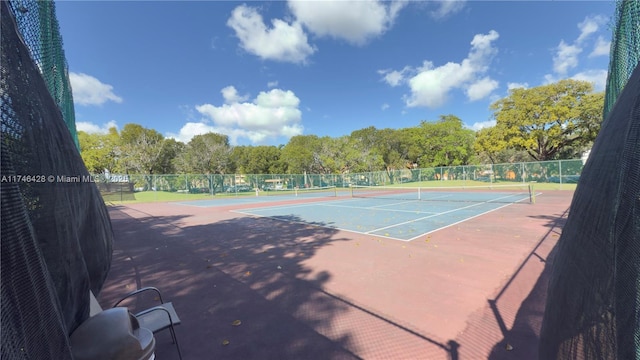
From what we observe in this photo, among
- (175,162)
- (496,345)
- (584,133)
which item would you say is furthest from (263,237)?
(175,162)

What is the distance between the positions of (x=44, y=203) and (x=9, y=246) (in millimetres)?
673

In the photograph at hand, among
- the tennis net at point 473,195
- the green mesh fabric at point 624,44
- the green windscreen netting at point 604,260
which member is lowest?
the tennis net at point 473,195

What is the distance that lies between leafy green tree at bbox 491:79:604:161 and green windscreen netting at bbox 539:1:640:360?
42528mm

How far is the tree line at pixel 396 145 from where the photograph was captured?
112ft

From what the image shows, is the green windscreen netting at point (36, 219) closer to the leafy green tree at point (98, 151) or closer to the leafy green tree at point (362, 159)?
the leafy green tree at point (362, 159)

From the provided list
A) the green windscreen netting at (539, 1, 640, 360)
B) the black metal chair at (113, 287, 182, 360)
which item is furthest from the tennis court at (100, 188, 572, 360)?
the green windscreen netting at (539, 1, 640, 360)

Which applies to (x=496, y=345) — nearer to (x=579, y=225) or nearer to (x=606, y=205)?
(x=579, y=225)

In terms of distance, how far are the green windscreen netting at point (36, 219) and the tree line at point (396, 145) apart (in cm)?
4474

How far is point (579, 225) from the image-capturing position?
1739 millimetres

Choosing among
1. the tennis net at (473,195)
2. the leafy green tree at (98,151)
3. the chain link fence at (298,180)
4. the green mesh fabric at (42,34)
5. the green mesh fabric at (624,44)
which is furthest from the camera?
the leafy green tree at (98,151)

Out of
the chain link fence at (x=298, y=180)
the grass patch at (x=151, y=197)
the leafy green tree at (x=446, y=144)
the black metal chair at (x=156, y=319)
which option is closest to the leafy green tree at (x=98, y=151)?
the chain link fence at (x=298, y=180)

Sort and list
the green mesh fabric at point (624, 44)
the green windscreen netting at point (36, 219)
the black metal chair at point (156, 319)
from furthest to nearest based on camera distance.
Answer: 1. the black metal chair at point (156, 319)
2. the green mesh fabric at point (624, 44)
3. the green windscreen netting at point (36, 219)

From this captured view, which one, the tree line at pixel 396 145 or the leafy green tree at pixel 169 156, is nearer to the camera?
the tree line at pixel 396 145

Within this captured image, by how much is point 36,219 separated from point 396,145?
213 ft
